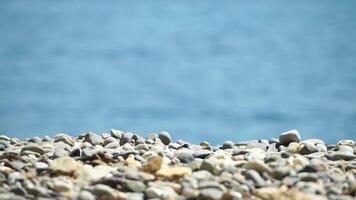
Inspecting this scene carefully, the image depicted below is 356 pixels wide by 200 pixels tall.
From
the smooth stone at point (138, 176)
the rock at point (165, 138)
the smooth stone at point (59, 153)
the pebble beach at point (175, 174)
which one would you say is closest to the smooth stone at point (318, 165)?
the pebble beach at point (175, 174)

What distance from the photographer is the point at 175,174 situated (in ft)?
14.0

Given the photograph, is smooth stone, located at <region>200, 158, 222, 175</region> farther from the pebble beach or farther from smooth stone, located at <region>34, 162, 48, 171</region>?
smooth stone, located at <region>34, 162, 48, 171</region>

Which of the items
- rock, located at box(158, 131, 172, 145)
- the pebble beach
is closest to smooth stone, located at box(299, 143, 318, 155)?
the pebble beach

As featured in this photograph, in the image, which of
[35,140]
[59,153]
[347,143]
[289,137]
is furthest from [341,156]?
[35,140]

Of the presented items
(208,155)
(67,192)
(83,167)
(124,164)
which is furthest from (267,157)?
(67,192)

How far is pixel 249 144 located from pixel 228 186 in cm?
215

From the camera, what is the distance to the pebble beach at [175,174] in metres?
3.96

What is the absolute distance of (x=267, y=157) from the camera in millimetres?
5055

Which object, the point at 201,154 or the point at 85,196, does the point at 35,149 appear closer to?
the point at 201,154

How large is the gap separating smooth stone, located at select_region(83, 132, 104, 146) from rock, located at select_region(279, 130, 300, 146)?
1466 millimetres

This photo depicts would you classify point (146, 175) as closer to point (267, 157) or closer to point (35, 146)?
point (267, 157)

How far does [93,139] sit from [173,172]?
2119mm

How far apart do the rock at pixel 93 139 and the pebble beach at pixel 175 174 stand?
0.47m

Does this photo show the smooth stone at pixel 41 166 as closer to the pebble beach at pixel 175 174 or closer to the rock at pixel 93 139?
the pebble beach at pixel 175 174
